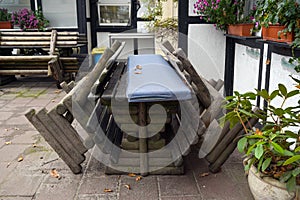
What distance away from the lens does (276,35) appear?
A: 2525 mm

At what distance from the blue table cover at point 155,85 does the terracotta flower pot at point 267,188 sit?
1.97ft

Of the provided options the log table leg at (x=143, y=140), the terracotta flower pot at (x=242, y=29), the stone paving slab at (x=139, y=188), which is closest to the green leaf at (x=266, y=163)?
the stone paving slab at (x=139, y=188)

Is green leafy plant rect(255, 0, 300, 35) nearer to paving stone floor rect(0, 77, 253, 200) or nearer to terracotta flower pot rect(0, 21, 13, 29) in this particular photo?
paving stone floor rect(0, 77, 253, 200)

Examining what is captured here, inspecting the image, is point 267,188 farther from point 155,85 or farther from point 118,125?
point 118,125

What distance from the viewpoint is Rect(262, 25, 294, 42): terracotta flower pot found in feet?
7.49

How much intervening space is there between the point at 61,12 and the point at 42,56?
202 cm

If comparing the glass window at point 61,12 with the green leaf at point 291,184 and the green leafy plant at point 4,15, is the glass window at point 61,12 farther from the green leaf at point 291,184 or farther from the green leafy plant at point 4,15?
the green leaf at point 291,184

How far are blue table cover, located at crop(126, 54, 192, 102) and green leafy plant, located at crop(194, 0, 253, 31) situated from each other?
1.29 meters

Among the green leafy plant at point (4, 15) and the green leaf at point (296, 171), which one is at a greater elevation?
the green leafy plant at point (4, 15)

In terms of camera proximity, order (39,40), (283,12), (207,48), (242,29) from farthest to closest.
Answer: (39,40) < (207,48) < (242,29) < (283,12)

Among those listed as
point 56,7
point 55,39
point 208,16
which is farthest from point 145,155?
point 56,7

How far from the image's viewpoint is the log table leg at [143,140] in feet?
7.16

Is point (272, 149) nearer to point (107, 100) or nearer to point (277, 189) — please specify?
point (277, 189)

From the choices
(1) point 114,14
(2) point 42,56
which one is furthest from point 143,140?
(1) point 114,14
